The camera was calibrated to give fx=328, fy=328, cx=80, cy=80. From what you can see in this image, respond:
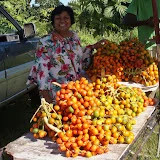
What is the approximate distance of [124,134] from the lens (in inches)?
94.7

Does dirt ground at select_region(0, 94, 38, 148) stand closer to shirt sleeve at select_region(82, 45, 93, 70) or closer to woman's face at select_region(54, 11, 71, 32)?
shirt sleeve at select_region(82, 45, 93, 70)

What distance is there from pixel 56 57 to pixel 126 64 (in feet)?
3.04

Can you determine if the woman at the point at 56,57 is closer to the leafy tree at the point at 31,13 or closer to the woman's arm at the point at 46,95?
the woman's arm at the point at 46,95

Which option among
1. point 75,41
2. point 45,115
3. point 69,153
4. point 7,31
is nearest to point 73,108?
point 45,115

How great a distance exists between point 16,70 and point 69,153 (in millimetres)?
3175

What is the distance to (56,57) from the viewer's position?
11.4 ft

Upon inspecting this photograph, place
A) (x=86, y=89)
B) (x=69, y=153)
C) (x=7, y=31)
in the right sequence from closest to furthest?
(x=69, y=153)
(x=86, y=89)
(x=7, y=31)

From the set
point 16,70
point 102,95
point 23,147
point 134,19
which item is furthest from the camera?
point 16,70

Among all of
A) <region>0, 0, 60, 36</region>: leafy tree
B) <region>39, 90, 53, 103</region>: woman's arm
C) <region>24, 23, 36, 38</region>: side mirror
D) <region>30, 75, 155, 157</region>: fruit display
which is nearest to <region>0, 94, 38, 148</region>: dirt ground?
<region>24, 23, 36, 38</region>: side mirror

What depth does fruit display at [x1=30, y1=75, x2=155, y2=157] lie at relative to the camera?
226 centimetres

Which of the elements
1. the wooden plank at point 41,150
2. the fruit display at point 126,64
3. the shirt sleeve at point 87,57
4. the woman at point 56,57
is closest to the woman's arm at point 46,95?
the woman at point 56,57

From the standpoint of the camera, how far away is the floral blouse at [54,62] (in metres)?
3.44

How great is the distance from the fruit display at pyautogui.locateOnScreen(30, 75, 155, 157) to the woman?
2.84 feet

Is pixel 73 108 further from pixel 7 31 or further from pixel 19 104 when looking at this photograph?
pixel 19 104
